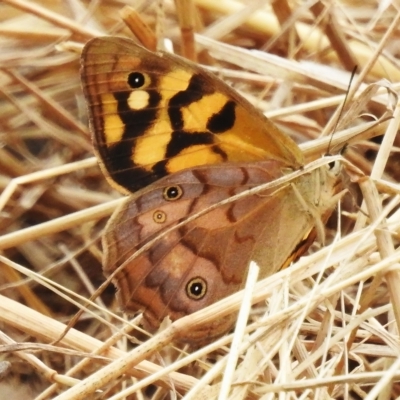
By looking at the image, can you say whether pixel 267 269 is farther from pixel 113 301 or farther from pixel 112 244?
pixel 113 301

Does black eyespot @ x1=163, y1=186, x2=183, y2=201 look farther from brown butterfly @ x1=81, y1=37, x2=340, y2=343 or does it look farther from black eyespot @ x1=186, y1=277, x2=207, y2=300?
black eyespot @ x1=186, y1=277, x2=207, y2=300

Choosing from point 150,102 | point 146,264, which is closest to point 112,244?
point 146,264

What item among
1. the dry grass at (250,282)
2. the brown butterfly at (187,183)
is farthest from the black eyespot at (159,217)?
the dry grass at (250,282)

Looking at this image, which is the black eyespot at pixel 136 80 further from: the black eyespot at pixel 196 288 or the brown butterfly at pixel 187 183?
the black eyespot at pixel 196 288

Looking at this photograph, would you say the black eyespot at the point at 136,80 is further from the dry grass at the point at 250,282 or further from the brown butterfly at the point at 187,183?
the dry grass at the point at 250,282

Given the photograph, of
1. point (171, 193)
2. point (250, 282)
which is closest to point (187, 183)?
point (171, 193)

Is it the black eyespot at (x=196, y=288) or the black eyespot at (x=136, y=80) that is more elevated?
the black eyespot at (x=136, y=80)

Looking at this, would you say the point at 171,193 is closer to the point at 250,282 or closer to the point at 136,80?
the point at 136,80

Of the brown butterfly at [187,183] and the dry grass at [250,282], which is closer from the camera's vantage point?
the dry grass at [250,282]

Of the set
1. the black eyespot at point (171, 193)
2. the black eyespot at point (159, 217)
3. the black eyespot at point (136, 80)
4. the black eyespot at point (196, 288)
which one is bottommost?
the black eyespot at point (196, 288)
